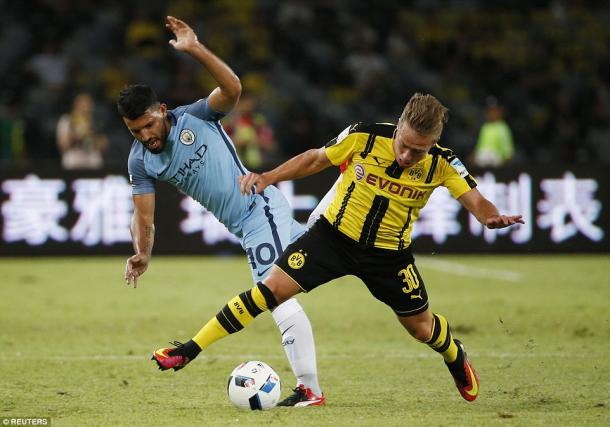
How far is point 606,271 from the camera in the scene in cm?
1516

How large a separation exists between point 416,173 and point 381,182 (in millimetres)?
210

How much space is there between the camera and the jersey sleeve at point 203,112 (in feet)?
23.3

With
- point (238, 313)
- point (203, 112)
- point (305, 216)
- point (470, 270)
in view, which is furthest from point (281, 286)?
point (305, 216)

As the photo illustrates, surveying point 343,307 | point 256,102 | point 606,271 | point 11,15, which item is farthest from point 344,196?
point 11,15

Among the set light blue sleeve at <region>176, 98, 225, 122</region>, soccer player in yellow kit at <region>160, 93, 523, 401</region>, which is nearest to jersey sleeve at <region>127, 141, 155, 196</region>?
light blue sleeve at <region>176, 98, 225, 122</region>

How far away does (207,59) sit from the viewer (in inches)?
258

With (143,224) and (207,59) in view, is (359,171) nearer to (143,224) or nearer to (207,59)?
(207,59)

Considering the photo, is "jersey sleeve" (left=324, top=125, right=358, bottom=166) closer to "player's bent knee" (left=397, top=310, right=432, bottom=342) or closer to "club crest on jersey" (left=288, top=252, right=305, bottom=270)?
"club crest on jersey" (left=288, top=252, right=305, bottom=270)

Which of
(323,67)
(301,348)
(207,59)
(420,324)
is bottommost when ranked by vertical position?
(301,348)

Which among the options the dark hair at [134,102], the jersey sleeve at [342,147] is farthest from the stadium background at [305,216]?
the dark hair at [134,102]

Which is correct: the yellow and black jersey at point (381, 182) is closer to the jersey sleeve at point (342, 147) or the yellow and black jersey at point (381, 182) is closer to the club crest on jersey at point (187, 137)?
the jersey sleeve at point (342, 147)

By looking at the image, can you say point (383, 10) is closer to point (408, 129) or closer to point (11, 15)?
point (11, 15)

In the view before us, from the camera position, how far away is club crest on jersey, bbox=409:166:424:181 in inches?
253
